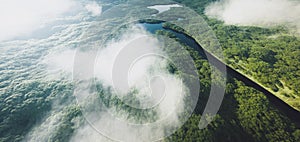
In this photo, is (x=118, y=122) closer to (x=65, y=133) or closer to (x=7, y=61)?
(x=65, y=133)

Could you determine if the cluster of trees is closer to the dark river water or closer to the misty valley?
the misty valley

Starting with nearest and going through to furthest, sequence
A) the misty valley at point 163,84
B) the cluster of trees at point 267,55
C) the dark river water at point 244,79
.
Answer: the dark river water at point 244,79
the misty valley at point 163,84
the cluster of trees at point 267,55

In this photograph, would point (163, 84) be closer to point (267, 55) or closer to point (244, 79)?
point (244, 79)

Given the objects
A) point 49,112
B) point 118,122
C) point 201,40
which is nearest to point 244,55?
point 201,40

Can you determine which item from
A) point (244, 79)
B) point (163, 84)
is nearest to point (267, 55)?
point (244, 79)

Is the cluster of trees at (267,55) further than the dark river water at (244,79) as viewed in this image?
Yes

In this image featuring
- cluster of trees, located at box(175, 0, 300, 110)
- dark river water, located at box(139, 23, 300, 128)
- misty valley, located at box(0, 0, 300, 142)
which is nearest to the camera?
dark river water, located at box(139, 23, 300, 128)

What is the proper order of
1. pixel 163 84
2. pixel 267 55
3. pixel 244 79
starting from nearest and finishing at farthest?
pixel 244 79, pixel 163 84, pixel 267 55

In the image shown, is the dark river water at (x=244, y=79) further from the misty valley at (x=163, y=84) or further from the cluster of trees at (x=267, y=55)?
the cluster of trees at (x=267, y=55)

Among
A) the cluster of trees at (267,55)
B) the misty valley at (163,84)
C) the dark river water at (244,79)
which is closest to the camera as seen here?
the dark river water at (244,79)

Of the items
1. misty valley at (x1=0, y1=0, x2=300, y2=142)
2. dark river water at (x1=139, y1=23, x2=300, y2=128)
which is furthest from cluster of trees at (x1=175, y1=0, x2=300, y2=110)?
dark river water at (x1=139, y1=23, x2=300, y2=128)

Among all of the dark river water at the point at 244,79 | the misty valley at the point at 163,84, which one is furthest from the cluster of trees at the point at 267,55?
the dark river water at the point at 244,79

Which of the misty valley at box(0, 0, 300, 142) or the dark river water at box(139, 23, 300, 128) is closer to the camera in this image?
the dark river water at box(139, 23, 300, 128)
